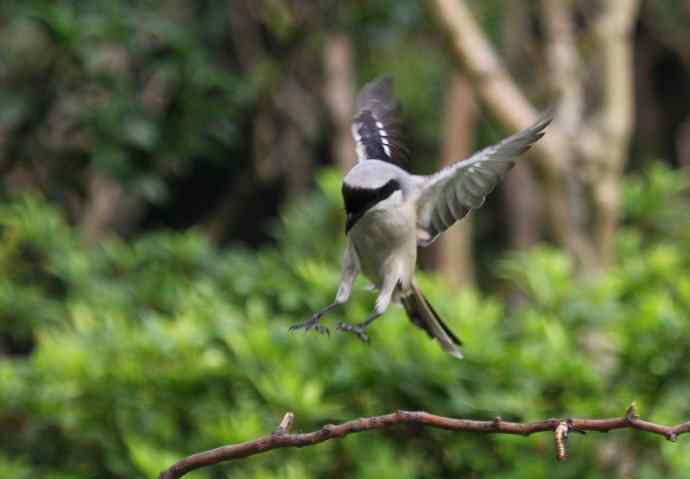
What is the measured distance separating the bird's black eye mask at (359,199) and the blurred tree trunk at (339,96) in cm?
391

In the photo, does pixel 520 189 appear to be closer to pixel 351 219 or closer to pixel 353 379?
pixel 353 379

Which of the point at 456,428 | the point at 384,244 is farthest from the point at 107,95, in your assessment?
the point at 456,428

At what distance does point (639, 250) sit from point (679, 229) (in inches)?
8.6

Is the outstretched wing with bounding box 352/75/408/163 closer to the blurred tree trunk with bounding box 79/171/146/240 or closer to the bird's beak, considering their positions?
the bird's beak

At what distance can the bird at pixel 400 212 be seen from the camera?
2.28m

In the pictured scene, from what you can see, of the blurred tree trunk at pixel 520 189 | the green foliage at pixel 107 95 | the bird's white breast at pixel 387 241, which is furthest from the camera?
the blurred tree trunk at pixel 520 189

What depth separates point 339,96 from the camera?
255 inches

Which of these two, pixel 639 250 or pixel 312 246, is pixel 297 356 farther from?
pixel 639 250

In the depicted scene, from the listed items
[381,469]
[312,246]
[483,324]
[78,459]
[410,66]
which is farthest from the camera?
[410,66]

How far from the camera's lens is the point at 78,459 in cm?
434

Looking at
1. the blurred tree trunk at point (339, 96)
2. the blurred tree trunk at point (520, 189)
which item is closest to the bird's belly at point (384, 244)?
the blurred tree trunk at point (339, 96)

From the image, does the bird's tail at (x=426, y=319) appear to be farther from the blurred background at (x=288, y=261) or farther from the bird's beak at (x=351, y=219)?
the blurred background at (x=288, y=261)

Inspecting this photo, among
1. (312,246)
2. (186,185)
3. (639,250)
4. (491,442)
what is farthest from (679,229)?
(186,185)

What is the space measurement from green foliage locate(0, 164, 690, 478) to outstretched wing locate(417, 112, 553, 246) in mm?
1398
